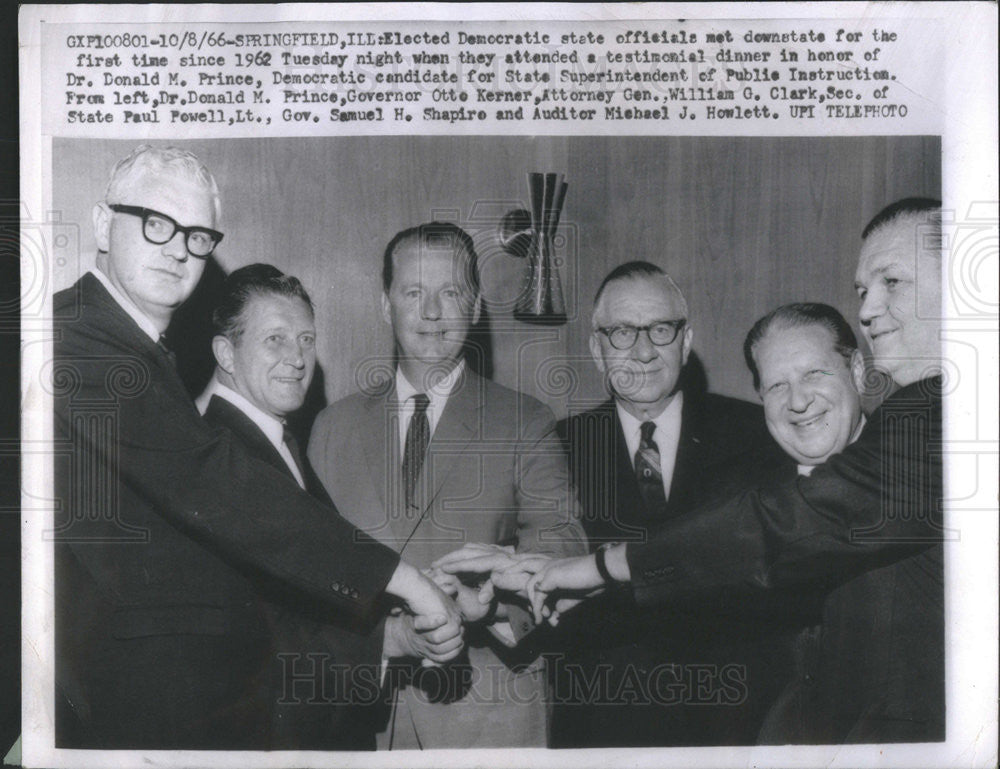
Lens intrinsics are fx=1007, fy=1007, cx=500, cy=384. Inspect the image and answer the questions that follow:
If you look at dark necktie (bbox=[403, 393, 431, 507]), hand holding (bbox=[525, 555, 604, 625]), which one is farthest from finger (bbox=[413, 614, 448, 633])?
dark necktie (bbox=[403, 393, 431, 507])

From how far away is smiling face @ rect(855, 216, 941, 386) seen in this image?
2.76 metres

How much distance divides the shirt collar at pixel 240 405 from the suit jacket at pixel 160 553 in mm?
→ 41

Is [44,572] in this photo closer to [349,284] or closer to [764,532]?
[349,284]

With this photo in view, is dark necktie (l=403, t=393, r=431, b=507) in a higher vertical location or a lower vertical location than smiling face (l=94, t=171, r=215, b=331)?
lower

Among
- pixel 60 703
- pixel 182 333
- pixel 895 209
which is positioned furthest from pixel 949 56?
pixel 60 703

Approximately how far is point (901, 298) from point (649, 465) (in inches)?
32.7

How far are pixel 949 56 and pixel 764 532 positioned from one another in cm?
141

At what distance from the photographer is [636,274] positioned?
9.05 ft

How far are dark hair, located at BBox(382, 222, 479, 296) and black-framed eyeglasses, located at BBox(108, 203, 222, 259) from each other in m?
0.47

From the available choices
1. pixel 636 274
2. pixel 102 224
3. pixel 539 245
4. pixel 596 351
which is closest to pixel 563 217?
pixel 539 245

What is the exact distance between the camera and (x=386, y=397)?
276 centimetres

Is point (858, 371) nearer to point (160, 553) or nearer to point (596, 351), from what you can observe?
point (596, 351)

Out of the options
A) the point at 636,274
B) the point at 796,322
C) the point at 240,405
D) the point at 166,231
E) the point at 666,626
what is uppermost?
the point at 166,231

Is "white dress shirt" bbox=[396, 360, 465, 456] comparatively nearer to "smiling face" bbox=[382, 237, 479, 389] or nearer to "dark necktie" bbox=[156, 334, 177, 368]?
"smiling face" bbox=[382, 237, 479, 389]
